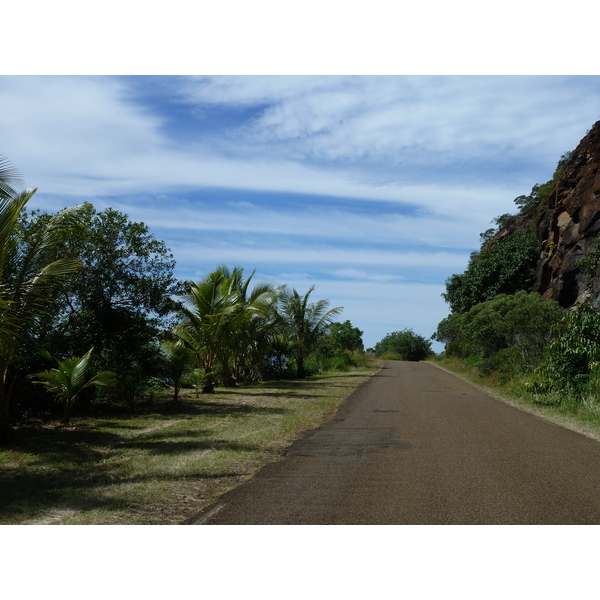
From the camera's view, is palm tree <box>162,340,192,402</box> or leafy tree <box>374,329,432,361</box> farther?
leafy tree <box>374,329,432,361</box>

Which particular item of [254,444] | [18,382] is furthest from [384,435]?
[18,382]

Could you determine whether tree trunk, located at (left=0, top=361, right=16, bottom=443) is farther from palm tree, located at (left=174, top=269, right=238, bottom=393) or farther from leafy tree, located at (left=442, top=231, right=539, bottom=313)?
leafy tree, located at (left=442, top=231, right=539, bottom=313)

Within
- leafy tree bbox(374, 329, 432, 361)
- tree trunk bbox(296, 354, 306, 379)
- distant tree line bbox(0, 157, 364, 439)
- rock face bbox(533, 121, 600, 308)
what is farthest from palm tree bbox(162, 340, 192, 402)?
leafy tree bbox(374, 329, 432, 361)

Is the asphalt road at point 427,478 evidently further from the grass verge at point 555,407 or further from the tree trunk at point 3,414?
the tree trunk at point 3,414

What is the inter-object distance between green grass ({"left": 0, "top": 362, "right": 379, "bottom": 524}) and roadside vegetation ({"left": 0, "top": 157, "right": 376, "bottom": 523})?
0.10 ft

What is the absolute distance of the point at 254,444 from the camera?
9.68 m

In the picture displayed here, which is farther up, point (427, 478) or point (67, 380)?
point (67, 380)

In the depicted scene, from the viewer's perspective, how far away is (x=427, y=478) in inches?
276

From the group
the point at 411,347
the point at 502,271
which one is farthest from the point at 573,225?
the point at 411,347

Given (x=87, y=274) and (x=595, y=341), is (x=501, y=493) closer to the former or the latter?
(x=595, y=341)

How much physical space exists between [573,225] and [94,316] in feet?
83.1

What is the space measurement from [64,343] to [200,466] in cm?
701

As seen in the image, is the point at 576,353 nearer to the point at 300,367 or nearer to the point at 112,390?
the point at 112,390

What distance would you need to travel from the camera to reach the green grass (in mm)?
6008
